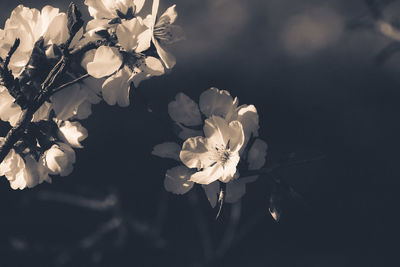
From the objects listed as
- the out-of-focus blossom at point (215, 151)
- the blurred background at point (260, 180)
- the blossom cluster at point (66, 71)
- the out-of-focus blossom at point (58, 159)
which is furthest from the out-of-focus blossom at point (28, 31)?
the blurred background at point (260, 180)

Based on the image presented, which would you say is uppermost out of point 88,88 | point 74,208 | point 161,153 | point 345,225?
point 88,88

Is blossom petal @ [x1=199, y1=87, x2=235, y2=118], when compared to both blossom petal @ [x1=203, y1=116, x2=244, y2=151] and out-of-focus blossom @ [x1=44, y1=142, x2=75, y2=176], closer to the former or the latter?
blossom petal @ [x1=203, y1=116, x2=244, y2=151]

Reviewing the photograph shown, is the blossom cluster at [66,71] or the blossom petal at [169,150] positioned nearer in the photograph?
the blossom cluster at [66,71]

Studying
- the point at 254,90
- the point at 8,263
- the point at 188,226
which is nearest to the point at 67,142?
the point at 8,263

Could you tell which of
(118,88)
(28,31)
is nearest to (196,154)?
(118,88)

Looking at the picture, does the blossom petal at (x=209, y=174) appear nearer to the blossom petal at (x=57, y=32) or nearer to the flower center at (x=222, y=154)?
the flower center at (x=222, y=154)

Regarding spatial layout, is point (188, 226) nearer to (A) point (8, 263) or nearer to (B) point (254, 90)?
(A) point (8, 263)
